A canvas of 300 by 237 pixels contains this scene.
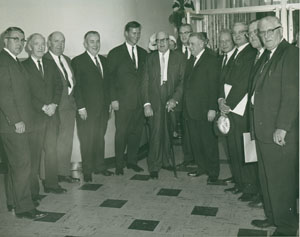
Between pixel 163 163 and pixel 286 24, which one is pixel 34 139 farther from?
pixel 286 24

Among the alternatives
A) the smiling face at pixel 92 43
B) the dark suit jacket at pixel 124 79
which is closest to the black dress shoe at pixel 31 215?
the dark suit jacket at pixel 124 79

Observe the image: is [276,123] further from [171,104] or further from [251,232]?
[171,104]

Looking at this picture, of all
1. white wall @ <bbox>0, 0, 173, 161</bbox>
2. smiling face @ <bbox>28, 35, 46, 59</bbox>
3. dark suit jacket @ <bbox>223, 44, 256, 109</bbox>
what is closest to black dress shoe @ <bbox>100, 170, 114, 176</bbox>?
white wall @ <bbox>0, 0, 173, 161</bbox>

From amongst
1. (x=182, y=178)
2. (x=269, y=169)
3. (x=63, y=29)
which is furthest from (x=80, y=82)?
(x=269, y=169)

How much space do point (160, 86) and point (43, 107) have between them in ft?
4.40

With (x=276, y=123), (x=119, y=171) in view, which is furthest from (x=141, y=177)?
(x=276, y=123)

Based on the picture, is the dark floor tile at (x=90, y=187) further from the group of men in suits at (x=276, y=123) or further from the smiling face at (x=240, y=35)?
the smiling face at (x=240, y=35)

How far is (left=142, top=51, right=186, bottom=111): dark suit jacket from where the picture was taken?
4.72m

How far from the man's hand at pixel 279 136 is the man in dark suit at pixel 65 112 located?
8.04ft

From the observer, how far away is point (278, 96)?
2.89 m

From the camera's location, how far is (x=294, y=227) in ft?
9.95

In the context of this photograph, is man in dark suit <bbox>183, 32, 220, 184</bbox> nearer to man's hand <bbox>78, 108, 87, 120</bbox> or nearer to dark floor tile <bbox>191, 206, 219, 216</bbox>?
dark floor tile <bbox>191, 206, 219, 216</bbox>

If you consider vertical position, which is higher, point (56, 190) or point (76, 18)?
point (76, 18)

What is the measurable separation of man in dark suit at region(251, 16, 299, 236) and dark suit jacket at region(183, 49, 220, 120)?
4.34ft
